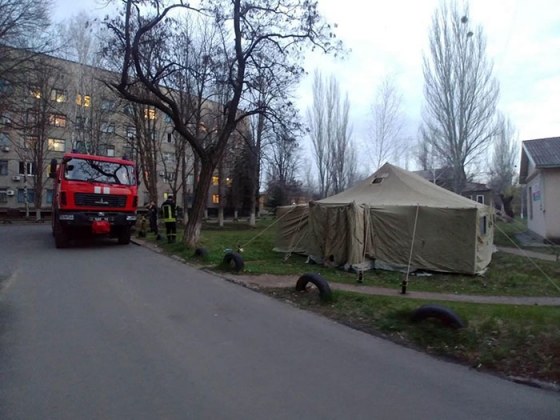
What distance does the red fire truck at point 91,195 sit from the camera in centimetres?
1334

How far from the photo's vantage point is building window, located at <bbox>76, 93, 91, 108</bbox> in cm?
3189

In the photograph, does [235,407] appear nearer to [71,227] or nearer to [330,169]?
[71,227]

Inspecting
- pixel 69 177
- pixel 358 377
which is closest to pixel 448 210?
pixel 358 377

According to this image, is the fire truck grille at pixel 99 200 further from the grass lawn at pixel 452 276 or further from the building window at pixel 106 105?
the building window at pixel 106 105

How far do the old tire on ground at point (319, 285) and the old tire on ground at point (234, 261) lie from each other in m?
2.67

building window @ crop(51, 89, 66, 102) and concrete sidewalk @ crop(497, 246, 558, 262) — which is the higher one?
building window @ crop(51, 89, 66, 102)

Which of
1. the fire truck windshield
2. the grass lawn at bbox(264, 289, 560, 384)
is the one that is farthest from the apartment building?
the grass lawn at bbox(264, 289, 560, 384)

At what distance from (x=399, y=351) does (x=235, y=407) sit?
2431 millimetres

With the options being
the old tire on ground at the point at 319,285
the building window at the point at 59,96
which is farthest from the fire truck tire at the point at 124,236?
the building window at the point at 59,96

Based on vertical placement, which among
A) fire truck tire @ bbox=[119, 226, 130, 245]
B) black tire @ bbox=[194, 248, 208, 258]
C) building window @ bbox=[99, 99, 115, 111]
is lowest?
black tire @ bbox=[194, 248, 208, 258]

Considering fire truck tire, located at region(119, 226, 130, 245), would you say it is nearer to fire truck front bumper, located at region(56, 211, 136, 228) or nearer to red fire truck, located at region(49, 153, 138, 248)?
red fire truck, located at region(49, 153, 138, 248)

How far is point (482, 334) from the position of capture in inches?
204

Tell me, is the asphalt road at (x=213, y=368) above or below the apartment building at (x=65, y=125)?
below

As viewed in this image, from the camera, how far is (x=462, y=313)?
618 centimetres
